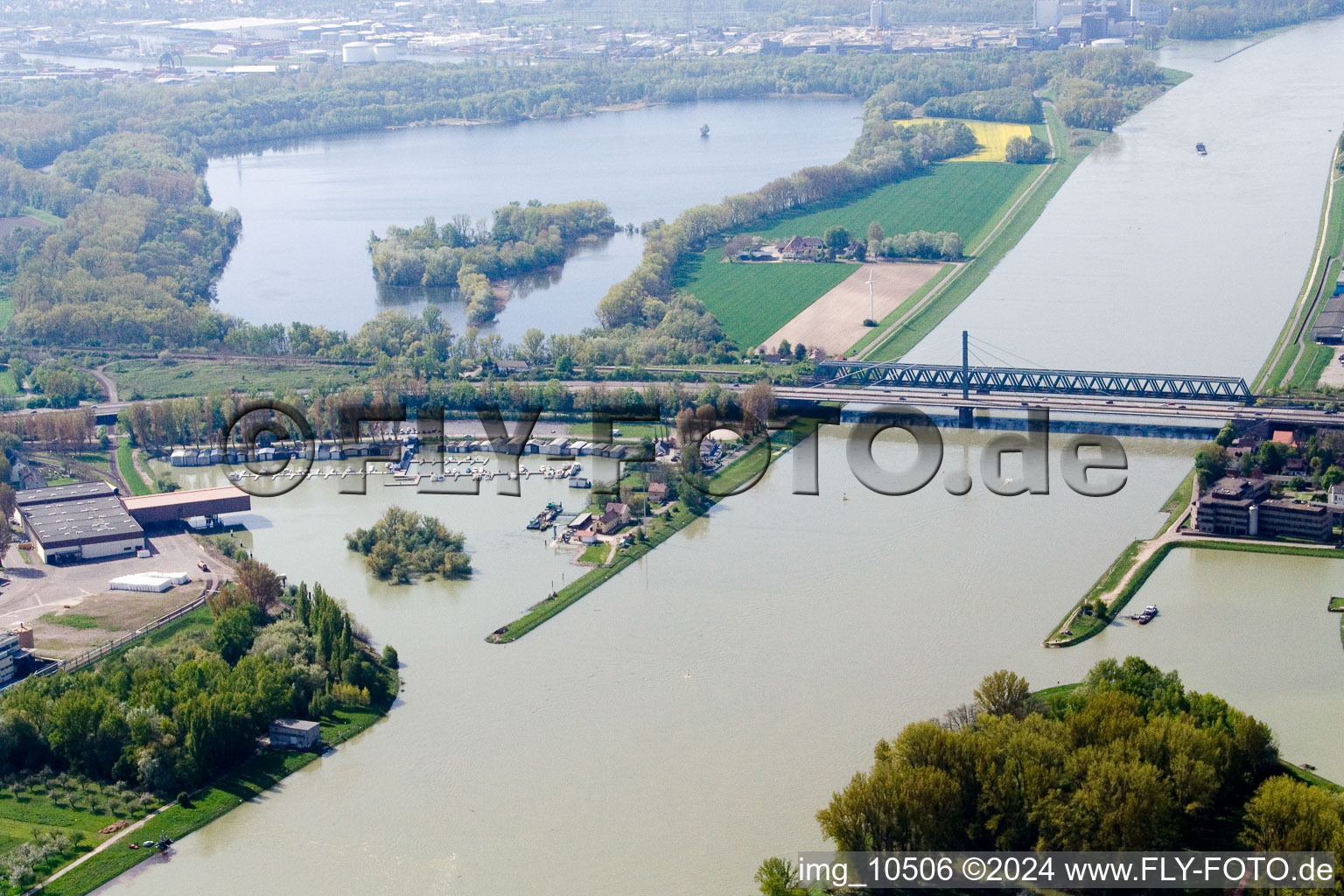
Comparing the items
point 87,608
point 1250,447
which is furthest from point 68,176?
point 1250,447

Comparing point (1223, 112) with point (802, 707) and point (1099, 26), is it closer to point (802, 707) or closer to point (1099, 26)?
point (1099, 26)

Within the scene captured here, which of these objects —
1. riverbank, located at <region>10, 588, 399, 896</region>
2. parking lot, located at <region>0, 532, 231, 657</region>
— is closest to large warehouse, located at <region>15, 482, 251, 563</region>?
parking lot, located at <region>0, 532, 231, 657</region>

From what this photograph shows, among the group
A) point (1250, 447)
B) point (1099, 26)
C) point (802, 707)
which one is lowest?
point (802, 707)

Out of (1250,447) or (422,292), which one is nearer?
(1250,447)

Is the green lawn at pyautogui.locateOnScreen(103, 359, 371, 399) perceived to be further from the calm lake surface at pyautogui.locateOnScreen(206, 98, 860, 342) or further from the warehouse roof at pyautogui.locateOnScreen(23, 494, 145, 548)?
the warehouse roof at pyautogui.locateOnScreen(23, 494, 145, 548)

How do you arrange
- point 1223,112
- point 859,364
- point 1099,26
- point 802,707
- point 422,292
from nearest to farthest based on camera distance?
point 802,707, point 859,364, point 422,292, point 1223,112, point 1099,26

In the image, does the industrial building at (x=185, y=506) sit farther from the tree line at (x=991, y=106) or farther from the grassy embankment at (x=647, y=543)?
the tree line at (x=991, y=106)

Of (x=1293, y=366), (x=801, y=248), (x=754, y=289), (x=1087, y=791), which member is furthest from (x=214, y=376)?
(x=1087, y=791)
